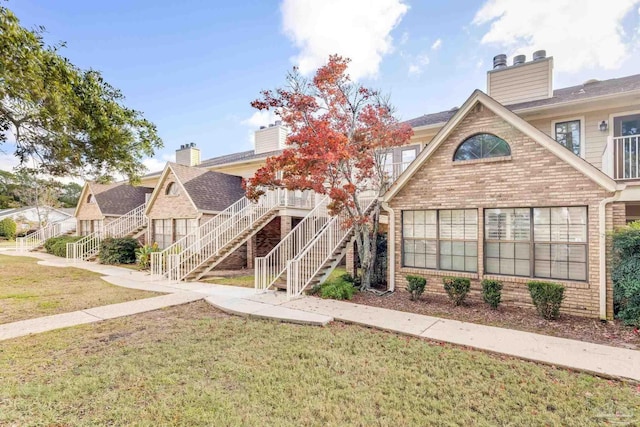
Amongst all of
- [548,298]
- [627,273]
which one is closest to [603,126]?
[627,273]

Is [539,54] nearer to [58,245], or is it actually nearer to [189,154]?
[189,154]

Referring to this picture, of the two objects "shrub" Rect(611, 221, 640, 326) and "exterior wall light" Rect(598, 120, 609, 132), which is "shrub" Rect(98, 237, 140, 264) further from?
"exterior wall light" Rect(598, 120, 609, 132)

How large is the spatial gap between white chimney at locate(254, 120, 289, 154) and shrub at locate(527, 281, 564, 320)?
16.4m

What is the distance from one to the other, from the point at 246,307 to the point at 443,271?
5360mm

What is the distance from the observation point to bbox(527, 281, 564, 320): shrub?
6.94 metres

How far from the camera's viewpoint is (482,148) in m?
8.62

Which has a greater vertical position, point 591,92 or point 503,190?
point 591,92

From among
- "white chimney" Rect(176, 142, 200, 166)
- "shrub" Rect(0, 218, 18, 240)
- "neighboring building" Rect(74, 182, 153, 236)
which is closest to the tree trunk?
"neighboring building" Rect(74, 182, 153, 236)

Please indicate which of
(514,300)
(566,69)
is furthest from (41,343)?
Result: (566,69)

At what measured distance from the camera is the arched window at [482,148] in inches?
329

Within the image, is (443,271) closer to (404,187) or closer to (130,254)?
(404,187)

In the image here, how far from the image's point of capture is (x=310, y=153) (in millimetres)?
8516

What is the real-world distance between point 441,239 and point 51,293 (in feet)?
38.8

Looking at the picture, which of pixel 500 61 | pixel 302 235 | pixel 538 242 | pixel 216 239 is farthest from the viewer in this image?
pixel 216 239
